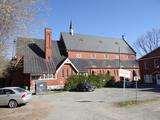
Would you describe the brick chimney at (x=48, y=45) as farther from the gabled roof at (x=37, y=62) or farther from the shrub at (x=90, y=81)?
the shrub at (x=90, y=81)

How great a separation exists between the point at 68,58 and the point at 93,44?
1696 cm

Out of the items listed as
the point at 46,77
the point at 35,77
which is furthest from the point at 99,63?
the point at 35,77

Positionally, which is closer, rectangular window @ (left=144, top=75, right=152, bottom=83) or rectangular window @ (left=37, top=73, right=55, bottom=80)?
rectangular window @ (left=37, top=73, right=55, bottom=80)

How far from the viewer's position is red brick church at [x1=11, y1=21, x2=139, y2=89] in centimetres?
4388

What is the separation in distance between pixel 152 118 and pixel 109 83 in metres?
34.7

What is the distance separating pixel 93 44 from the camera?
63781mm

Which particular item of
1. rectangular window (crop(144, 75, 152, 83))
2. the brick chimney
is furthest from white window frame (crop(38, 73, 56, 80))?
rectangular window (crop(144, 75, 152, 83))

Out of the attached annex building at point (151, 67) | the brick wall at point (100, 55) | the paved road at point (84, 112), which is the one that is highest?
the brick wall at point (100, 55)

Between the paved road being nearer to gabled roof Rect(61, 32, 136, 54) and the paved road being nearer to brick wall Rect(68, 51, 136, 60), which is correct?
brick wall Rect(68, 51, 136, 60)

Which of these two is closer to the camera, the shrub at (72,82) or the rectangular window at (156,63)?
the shrub at (72,82)

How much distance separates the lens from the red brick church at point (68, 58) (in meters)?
43.9

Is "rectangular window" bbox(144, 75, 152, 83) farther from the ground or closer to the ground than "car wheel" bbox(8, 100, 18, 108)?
farther from the ground

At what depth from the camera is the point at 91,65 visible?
56156mm

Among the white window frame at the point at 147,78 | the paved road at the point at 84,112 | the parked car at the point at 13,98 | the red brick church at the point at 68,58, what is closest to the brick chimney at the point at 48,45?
the red brick church at the point at 68,58
